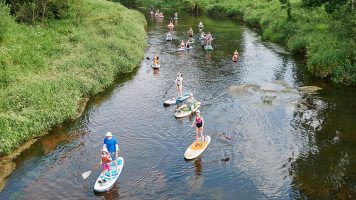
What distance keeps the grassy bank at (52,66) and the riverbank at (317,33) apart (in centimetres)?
1915

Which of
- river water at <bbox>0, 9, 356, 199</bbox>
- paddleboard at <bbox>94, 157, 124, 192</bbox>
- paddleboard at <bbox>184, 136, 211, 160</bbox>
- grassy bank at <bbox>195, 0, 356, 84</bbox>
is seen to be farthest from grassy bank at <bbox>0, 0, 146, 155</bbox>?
grassy bank at <bbox>195, 0, 356, 84</bbox>

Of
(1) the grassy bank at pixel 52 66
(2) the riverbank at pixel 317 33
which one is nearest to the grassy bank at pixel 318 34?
(2) the riverbank at pixel 317 33

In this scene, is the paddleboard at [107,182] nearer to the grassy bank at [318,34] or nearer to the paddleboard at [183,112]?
the paddleboard at [183,112]

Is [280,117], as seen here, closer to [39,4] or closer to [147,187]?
[147,187]

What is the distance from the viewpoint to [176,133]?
1741 centimetres

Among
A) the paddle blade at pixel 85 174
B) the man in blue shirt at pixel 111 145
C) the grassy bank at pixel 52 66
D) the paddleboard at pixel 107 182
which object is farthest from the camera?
the grassy bank at pixel 52 66

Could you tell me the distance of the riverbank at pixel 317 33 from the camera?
25.2 metres

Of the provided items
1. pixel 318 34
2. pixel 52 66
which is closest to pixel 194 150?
pixel 52 66

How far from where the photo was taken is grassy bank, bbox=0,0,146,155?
1611 centimetres

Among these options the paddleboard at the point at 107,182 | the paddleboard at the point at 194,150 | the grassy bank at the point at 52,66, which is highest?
the grassy bank at the point at 52,66

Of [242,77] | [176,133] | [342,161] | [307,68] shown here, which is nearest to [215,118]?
[176,133]

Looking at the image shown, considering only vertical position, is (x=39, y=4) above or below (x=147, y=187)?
above

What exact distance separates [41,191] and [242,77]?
20749 mm

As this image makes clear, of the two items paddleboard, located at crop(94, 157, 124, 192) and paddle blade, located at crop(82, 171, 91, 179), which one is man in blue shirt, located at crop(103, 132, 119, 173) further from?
paddle blade, located at crop(82, 171, 91, 179)
